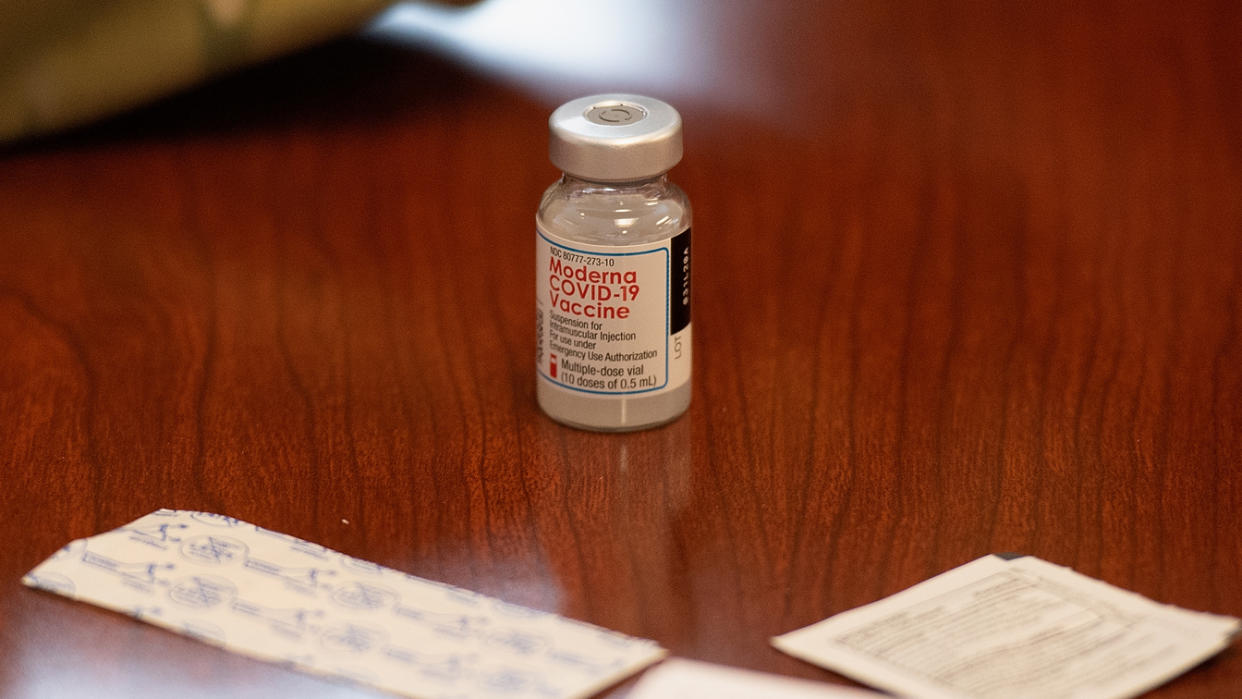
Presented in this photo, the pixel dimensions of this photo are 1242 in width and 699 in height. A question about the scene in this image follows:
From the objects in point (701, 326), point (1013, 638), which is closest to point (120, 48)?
point (701, 326)

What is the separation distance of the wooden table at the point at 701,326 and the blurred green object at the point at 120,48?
40 millimetres

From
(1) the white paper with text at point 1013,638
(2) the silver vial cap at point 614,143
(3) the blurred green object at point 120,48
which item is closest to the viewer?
(1) the white paper with text at point 1013,638

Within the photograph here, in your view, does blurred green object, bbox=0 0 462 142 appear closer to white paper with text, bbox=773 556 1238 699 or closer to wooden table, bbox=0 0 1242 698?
wooden table, bbox=0 0 1242 698

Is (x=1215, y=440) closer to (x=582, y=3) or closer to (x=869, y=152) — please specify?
(x=869, y=152)

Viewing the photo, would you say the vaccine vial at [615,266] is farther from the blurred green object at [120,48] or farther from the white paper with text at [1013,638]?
the blurred green object at [120,48]

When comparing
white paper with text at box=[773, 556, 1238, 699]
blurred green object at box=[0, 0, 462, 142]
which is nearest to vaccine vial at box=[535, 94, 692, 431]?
white paper with text at box=[773, 556, 1238, 699]

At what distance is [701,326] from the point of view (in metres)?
0.85

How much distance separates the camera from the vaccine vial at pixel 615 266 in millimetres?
700

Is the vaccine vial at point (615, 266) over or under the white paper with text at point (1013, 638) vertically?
over

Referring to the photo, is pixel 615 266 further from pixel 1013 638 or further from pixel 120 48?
pixel 120 48

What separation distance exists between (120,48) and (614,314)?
506mm

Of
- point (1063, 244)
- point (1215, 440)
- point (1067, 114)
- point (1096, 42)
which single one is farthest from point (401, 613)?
point (1096, 42)

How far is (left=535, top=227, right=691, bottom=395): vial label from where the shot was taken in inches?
27.9

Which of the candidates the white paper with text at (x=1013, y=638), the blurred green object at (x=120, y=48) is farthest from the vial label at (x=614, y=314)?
the blurred green object at (x=120, y=48)
